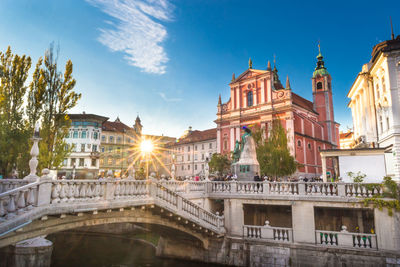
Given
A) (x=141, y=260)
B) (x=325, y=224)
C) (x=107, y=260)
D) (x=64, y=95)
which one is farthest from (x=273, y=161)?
(x=64, y=95)

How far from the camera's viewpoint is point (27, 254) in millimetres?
14273

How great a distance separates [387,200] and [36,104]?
2076 centimetres

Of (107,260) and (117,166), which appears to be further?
(117,166)

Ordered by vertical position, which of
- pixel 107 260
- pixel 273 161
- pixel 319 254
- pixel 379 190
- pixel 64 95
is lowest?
pixel 107 260

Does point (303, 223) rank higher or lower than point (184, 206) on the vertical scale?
lower

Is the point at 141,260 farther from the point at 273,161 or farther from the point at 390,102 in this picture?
the point at 390,102

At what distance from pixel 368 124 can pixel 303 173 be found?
1342cm

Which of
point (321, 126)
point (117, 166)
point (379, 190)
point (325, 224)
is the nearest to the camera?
point (379, 190)

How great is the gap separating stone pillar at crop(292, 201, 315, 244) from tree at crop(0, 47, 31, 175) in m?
16.3

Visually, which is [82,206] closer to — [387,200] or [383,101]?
[387,200]

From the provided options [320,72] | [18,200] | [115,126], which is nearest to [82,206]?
[18,200]

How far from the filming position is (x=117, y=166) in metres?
67.3

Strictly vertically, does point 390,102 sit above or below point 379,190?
above

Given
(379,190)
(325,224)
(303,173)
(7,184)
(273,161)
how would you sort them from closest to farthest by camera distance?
1. (7,184)
2. (379,190)
3. (325,224)
4. (273,161)
5. (303,173)
